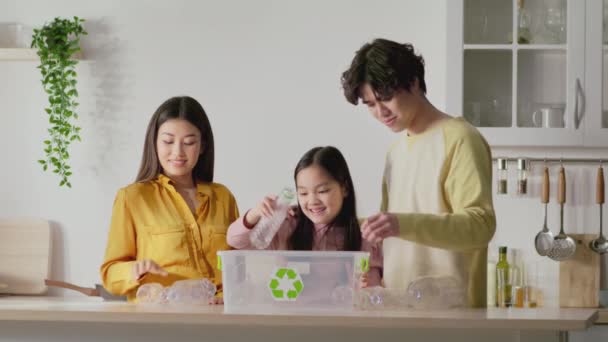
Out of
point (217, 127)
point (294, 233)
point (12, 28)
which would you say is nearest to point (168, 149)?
point (294, 233)

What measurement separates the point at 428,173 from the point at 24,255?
2.20 meters

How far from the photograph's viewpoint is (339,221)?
93.4 inches

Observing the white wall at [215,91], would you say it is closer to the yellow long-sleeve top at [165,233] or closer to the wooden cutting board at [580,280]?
the wooden cutting board at [580,280]

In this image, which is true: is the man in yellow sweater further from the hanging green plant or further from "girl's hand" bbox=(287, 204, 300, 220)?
the hanging green plant

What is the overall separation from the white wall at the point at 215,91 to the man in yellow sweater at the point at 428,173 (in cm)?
149

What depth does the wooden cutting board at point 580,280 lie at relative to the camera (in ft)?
11.7

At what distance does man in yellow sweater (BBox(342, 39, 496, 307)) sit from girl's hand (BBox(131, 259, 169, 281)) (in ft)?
1.74

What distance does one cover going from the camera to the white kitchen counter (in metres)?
1.84

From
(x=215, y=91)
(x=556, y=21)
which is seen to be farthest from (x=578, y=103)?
(x=215, y=91)

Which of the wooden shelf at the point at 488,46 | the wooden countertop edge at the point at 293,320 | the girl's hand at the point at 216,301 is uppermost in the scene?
the wooden shelf at the point at 488,46

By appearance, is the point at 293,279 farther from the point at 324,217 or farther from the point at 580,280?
the point at 580,280

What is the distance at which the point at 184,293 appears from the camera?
216 cm

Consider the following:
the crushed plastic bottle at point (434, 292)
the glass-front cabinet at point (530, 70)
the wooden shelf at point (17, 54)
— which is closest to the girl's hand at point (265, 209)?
the crushed plastic bottle at point (434, 292)

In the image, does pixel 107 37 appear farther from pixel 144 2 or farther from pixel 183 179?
pixel 183 179
